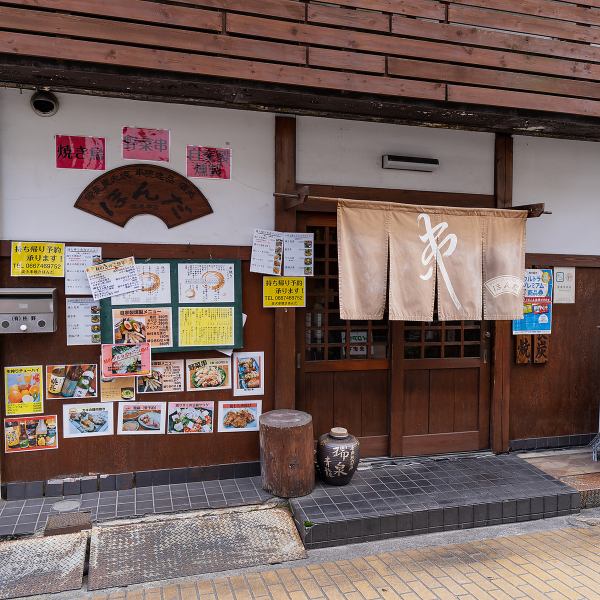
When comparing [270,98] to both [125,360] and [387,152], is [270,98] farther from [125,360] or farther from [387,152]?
[125,360]

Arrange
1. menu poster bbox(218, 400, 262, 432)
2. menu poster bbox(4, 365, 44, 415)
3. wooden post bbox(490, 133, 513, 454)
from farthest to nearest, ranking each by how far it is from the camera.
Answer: wooden post bbox(490, 133, 513, 454) < menu poster bbox(218, 400, 262, 432) < menu poster bbox(4, 365, 44, 415)

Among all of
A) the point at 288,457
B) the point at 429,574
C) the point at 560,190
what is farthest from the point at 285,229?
the point at 560,190

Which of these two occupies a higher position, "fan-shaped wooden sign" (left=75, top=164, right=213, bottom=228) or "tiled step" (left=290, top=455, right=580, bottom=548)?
"fan-shaped wooden sign" (left=75, top=164, right=213, bottom=228)

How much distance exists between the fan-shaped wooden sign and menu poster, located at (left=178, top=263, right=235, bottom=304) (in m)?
0.53

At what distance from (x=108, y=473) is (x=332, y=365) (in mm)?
2758

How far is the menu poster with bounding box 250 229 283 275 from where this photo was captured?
18.9 feet

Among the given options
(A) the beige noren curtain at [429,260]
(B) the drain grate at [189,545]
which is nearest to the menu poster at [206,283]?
(A) the beige noren curtain at [429,260]

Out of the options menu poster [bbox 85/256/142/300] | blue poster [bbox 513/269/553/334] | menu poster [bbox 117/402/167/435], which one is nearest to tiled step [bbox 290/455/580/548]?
menu poster [bbox 117/402/167/435]

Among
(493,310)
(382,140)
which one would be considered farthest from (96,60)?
(493,310)

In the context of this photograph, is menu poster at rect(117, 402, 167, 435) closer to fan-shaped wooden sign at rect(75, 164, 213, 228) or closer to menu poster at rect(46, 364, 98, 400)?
menu poster at rect(46, 364, 98, 400)

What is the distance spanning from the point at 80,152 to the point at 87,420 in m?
2.80

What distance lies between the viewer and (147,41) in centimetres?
455

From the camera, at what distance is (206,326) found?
5.65 m

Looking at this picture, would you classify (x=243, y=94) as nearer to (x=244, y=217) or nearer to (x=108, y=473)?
(x=244, y=217)
